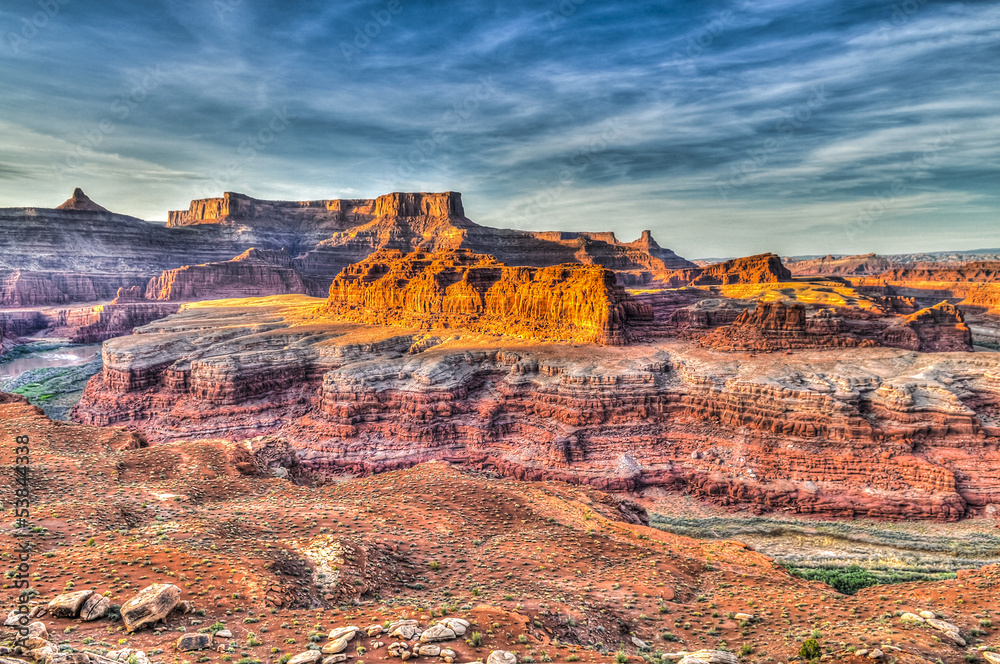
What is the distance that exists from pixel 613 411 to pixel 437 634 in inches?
1229

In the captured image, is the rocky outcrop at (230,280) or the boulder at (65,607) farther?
the rocky outcrop at (230,280)

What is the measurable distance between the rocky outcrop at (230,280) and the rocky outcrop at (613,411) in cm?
7813

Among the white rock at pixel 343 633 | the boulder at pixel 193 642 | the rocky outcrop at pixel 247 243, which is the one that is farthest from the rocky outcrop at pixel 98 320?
the white rock at pixel 343 633

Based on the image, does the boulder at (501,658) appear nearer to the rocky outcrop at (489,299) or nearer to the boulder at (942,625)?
the boulder at (942,625)

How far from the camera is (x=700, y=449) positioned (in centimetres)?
3847

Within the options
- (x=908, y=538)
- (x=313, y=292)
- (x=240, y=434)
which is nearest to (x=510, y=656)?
(x=908, y=538)

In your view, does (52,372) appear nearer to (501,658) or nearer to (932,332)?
(501,658)

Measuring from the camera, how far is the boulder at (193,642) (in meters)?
10.5

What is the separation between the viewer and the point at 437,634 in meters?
11.6

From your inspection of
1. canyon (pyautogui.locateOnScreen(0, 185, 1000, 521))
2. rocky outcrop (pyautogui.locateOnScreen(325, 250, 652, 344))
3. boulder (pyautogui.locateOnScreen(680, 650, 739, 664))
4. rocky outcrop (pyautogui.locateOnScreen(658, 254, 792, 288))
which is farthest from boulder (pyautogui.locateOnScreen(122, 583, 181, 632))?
rocky outcrop (pyautogui.locateOnScreen(658, 254, 792, 288))

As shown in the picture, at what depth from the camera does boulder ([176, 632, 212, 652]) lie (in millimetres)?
10545

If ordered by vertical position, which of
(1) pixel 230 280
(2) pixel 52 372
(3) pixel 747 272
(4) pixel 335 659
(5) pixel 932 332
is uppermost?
(3) pixel 747 272

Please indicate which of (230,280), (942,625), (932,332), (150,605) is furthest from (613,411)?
(230,280)

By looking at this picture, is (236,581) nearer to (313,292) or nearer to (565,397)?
(565,397)
